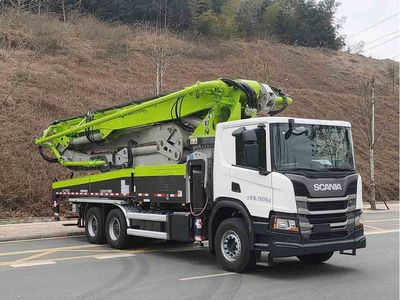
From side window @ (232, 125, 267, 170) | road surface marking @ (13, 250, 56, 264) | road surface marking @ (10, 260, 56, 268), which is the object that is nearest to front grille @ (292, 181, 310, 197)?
side window @ (232, 125, 267, 170)

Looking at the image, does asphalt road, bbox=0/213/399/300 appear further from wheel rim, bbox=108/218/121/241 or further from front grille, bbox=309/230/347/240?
front grille, bbox=309/230/347/240

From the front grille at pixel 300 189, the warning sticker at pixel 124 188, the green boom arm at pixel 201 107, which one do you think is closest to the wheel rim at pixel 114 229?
the warning sticker at pixel 124 188

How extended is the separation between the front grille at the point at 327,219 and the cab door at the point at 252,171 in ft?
2.37

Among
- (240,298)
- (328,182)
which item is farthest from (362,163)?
(240,298)

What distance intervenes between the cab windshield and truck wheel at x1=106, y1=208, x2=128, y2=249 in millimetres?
4547

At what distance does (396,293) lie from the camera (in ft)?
24.9

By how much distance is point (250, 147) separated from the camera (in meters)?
9.01

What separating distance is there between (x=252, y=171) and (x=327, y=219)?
148cm

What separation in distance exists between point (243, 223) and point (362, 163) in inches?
936

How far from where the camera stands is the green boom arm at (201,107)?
1015cm

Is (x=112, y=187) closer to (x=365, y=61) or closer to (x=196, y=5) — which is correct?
(x=196, y=5)

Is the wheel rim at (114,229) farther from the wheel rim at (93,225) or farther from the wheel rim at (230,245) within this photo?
the wheel rim at (230,245)

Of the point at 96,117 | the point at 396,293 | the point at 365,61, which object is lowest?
the point at 396,293

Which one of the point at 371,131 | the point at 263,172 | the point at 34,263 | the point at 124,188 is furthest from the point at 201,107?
the point at 371,131
